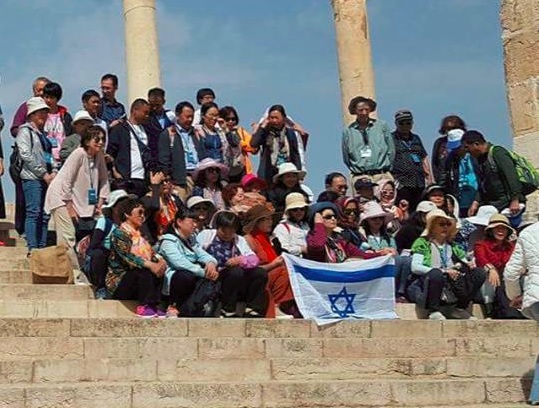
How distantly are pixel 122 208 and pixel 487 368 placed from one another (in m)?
4.21

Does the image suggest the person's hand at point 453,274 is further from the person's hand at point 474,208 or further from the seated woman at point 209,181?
the seated woman at point 209,181

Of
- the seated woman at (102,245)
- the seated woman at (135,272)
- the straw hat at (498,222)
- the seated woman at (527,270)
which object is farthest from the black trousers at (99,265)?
the straw hat at (498,222)

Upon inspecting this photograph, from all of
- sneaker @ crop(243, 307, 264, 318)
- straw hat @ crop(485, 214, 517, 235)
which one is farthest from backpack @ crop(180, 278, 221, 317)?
straw hat @ crop(485, 214, 517, 235)

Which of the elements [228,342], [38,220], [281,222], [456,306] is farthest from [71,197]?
[456,306]

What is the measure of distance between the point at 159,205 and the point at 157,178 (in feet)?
2.00

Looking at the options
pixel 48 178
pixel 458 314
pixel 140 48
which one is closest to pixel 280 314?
pixel 458 314

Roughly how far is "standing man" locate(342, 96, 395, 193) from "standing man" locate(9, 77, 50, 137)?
4336mm

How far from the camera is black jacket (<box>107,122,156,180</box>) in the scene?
15328mm

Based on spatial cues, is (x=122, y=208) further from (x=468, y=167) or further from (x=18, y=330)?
(x=468, y=167)

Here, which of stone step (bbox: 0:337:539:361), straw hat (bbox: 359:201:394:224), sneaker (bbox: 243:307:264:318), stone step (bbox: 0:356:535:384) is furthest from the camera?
straw hat (bbox: 359:201:394:224)

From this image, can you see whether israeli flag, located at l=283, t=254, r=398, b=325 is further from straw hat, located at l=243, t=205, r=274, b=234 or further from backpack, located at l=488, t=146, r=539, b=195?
backpack, located at l=488, t=146, r=539, b=195

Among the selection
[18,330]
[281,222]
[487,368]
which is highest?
[281,222]

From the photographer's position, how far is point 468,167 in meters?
15.9

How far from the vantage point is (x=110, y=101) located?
1683 cm
